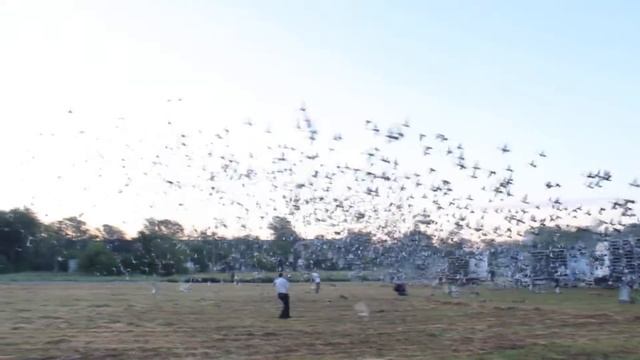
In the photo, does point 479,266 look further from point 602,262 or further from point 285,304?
point 285,304

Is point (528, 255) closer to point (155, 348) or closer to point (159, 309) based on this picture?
point (159, 309)

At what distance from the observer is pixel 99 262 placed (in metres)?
93.7

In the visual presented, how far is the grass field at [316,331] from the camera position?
1856 cm

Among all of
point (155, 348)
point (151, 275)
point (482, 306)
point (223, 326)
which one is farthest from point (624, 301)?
point (151, 275)

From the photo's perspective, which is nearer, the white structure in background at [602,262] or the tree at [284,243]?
the white structure in background at [602,262]

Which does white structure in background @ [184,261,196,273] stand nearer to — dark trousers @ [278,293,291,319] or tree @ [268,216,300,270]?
tree @ [268,216,300,270]

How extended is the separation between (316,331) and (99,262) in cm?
7388

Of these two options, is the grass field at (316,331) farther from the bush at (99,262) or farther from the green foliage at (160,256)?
the green foliage at (160,256)

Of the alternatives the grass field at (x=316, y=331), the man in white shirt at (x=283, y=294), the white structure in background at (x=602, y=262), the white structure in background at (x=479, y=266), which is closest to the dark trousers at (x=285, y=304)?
the man in white shirt at (x=283, y=294)

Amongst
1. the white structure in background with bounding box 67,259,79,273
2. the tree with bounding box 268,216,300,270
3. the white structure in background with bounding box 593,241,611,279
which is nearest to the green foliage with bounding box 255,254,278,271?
the tree with bounding box 268,216,300,270

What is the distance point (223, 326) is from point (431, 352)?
342 inches

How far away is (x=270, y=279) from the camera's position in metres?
79.8

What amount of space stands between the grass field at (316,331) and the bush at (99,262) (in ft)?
186

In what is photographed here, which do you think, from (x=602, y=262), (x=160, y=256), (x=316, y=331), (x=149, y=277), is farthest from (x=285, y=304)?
(x=160, y=256)
